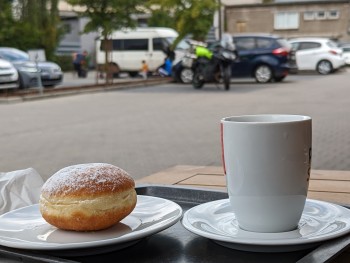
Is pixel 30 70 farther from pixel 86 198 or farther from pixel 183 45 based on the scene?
pixel 86 198

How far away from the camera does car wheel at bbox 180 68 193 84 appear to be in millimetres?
19375

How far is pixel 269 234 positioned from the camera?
40.8 inches

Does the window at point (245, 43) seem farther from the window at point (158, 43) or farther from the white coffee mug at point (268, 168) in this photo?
the white coffee mug at point (268, 168)

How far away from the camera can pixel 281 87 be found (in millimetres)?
16969

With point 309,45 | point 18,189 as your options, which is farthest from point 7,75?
point 18,189

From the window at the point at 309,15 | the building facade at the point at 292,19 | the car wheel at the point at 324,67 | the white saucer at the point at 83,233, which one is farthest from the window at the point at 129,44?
the white saucer at the point at 83,233

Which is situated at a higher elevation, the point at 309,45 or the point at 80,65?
the point at 309,45

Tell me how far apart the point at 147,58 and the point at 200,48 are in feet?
29.0

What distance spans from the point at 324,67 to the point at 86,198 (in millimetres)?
23563

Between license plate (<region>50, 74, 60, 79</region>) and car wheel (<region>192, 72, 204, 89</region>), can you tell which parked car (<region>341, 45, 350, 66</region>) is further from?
license plate (<region>50, 74, 60, 79</region>)

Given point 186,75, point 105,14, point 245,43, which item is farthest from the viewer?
point 105,14

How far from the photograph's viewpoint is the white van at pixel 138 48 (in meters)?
25.3

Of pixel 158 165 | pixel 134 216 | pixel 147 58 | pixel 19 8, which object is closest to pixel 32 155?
pixel 158 165

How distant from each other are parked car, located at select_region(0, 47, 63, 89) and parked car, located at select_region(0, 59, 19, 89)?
73 cm
